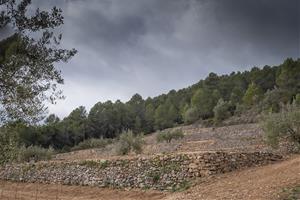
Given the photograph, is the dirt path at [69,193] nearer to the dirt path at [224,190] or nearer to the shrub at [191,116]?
the dirt path at [224,190]

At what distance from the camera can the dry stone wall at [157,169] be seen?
20.5 metres

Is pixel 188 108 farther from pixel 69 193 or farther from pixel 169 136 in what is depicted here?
pixel 69 193

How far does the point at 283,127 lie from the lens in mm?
25453

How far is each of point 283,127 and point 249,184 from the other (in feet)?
30.5

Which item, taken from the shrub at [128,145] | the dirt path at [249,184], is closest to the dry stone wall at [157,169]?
the dirt path at [249,184]

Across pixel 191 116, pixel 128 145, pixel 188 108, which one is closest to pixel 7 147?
pixel 128 145

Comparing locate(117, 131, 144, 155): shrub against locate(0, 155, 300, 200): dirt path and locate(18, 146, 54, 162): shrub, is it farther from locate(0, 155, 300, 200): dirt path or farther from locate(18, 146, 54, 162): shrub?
locate(18, 146, 54, 162): shrub

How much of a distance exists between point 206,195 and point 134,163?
277 inches

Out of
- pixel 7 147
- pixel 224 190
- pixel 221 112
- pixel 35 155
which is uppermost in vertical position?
pixel 221 112

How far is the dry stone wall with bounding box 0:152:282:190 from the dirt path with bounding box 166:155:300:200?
1043 mm

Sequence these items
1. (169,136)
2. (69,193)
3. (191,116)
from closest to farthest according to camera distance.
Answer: (69,193) → (169,136) → (191,116)

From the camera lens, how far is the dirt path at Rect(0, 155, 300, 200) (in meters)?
15.8

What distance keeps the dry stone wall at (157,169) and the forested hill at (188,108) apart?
36246 millimetres

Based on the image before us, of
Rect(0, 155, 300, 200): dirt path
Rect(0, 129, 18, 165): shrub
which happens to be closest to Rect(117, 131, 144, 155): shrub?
Rect(0, 155, 300, 200): dirt path
